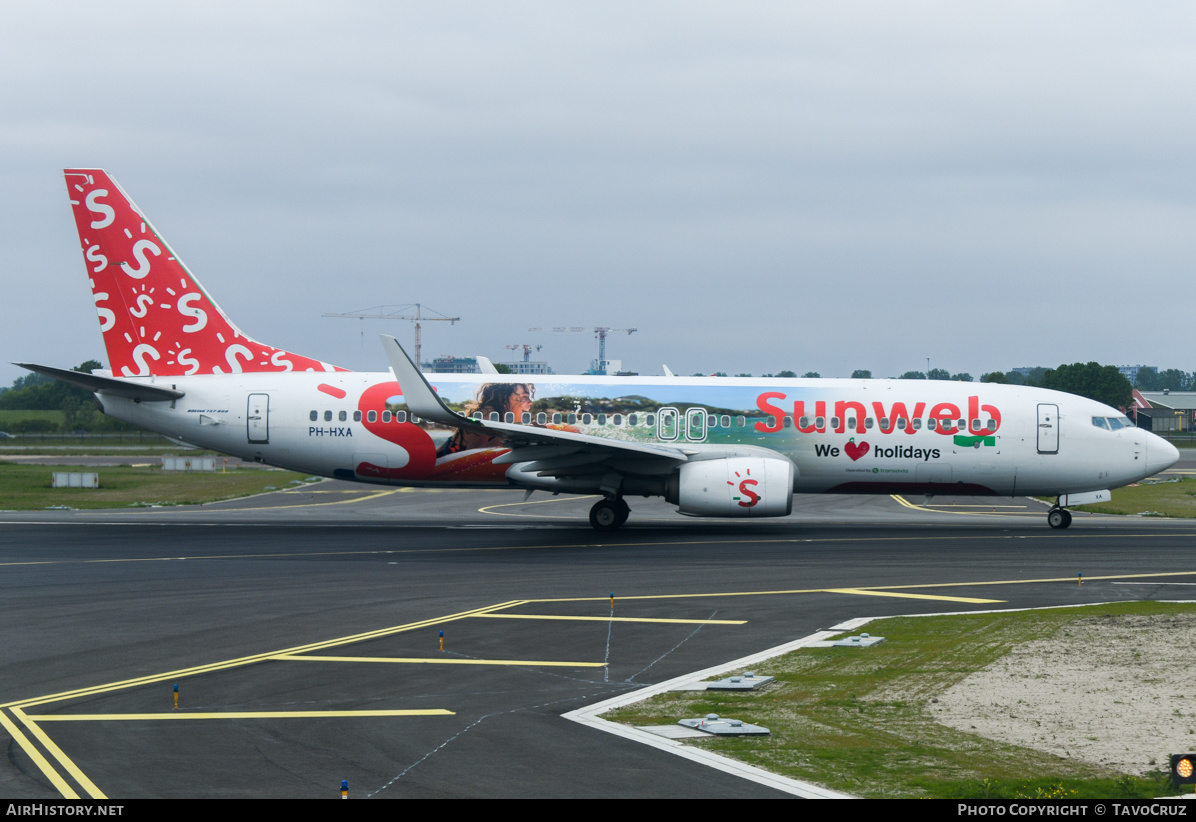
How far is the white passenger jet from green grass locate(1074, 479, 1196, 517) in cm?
693

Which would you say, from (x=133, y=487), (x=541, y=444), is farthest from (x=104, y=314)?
(x=133, y=487)

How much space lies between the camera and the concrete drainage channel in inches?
355

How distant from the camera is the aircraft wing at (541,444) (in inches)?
1066

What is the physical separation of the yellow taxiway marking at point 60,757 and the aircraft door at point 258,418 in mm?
20417

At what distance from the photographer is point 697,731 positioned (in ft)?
35.0

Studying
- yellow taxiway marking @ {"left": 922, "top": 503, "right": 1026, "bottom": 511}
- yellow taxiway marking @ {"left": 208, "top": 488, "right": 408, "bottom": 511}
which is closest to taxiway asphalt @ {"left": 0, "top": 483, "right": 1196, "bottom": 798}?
yellow taxiway marking @ {"left": 208, "top": 488, "right": 408, "bottom": 511}

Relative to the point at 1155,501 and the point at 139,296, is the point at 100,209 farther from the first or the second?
the point at 1155,501

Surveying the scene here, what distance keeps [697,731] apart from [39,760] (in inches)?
251

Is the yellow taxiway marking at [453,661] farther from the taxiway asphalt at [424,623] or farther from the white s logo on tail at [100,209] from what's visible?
the white s logo on tail at [100,209]

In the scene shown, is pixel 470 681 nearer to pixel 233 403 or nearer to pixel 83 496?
pixel 233 403

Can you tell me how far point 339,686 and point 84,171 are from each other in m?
25.6

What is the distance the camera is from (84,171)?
32.3 metres

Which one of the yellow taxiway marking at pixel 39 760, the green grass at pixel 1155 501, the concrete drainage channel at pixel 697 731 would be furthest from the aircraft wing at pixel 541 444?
the green grass at pixel 1155 501
